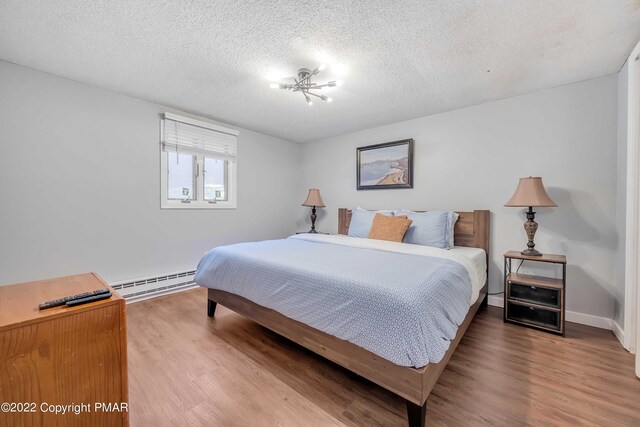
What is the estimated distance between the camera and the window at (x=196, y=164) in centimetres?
311

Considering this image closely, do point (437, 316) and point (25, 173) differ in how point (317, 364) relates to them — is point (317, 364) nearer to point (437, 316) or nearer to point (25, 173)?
point (437, 316)

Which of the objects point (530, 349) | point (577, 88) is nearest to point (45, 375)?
point (530, 349)

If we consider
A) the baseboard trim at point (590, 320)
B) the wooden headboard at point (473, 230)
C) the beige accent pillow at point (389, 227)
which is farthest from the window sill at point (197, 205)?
the baseboard trim at point (590, 320)

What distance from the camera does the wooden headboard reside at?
279 centimetres

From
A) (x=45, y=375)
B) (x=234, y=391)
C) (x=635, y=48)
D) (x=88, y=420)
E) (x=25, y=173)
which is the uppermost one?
(x=635, y=48)

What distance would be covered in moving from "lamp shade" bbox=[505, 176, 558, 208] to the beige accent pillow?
985 millimetres

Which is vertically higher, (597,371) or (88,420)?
(88,420)

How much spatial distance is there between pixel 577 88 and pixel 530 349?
7.89 feet

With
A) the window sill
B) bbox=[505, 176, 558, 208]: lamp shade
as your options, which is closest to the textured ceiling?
bbox=[505, 176, 558, 208]: lamp shade

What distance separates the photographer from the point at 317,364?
5.78 feet

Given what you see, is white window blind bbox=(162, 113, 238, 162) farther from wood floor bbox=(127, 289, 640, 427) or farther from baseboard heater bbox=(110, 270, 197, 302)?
wood floor bbox=(127, 289, 640, 427)

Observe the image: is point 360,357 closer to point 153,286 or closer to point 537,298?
point 537,298

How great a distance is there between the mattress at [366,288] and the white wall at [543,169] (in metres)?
0.80

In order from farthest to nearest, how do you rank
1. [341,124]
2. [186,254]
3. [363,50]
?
[341,124]
[186,254]
[363,50]
